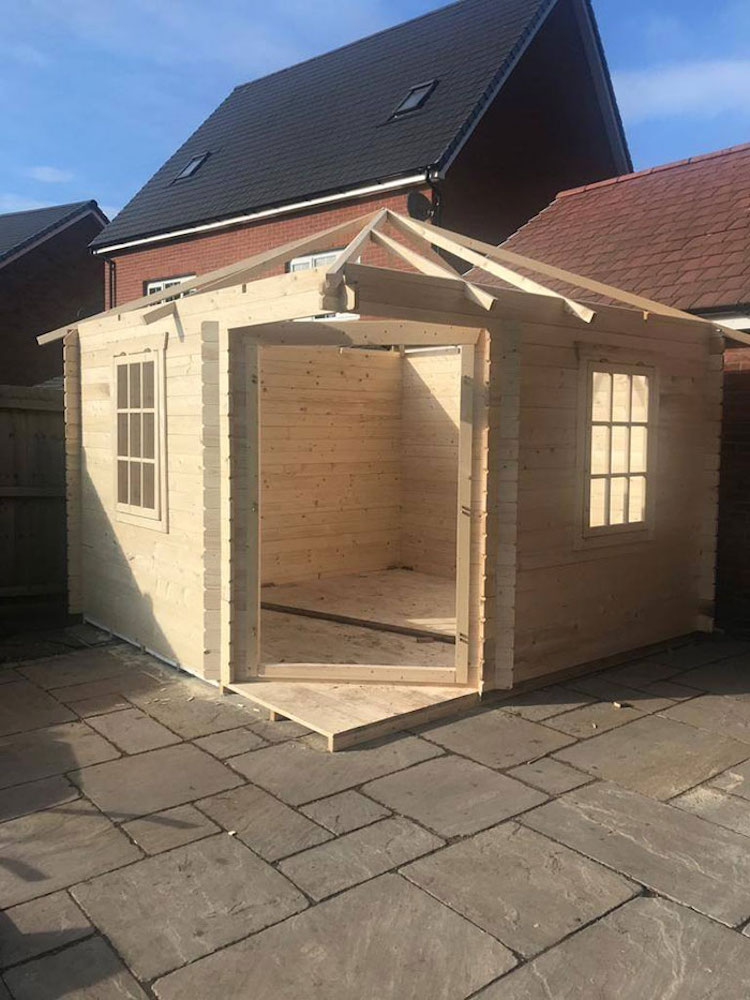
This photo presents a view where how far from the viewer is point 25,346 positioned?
19938 millimetres

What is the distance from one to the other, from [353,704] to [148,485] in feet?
7.74

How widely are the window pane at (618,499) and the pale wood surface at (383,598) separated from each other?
5.42 feet

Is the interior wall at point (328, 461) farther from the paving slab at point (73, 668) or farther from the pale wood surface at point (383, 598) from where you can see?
the paving slab at point (73, 668)

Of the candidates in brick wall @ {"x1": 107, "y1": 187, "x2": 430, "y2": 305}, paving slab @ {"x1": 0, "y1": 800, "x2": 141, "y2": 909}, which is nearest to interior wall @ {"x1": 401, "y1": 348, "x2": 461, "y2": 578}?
brick wall @ {"x1": 107, "y1": 187, "x2": 430, "y2": 305}

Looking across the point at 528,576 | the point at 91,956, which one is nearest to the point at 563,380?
the point at 528,576

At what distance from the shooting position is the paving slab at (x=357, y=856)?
320cm

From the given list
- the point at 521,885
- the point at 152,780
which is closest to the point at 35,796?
the point at 152,780

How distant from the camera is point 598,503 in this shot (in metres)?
5.95

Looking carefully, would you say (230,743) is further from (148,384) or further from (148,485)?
(148,384)

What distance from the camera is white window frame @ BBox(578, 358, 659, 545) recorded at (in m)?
5.74

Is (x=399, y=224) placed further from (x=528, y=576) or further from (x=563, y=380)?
(x=528, y=576)

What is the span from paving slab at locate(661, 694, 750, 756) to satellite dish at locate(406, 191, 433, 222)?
8087mm

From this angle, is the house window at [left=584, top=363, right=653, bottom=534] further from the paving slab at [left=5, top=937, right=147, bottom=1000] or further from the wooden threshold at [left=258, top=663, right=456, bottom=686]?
the paving slab at [left=5, top=937, right=147, bottom=1000]

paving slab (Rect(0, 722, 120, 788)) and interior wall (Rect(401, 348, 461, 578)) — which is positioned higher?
interior wall (Rect(401, 348, 461, 578))
